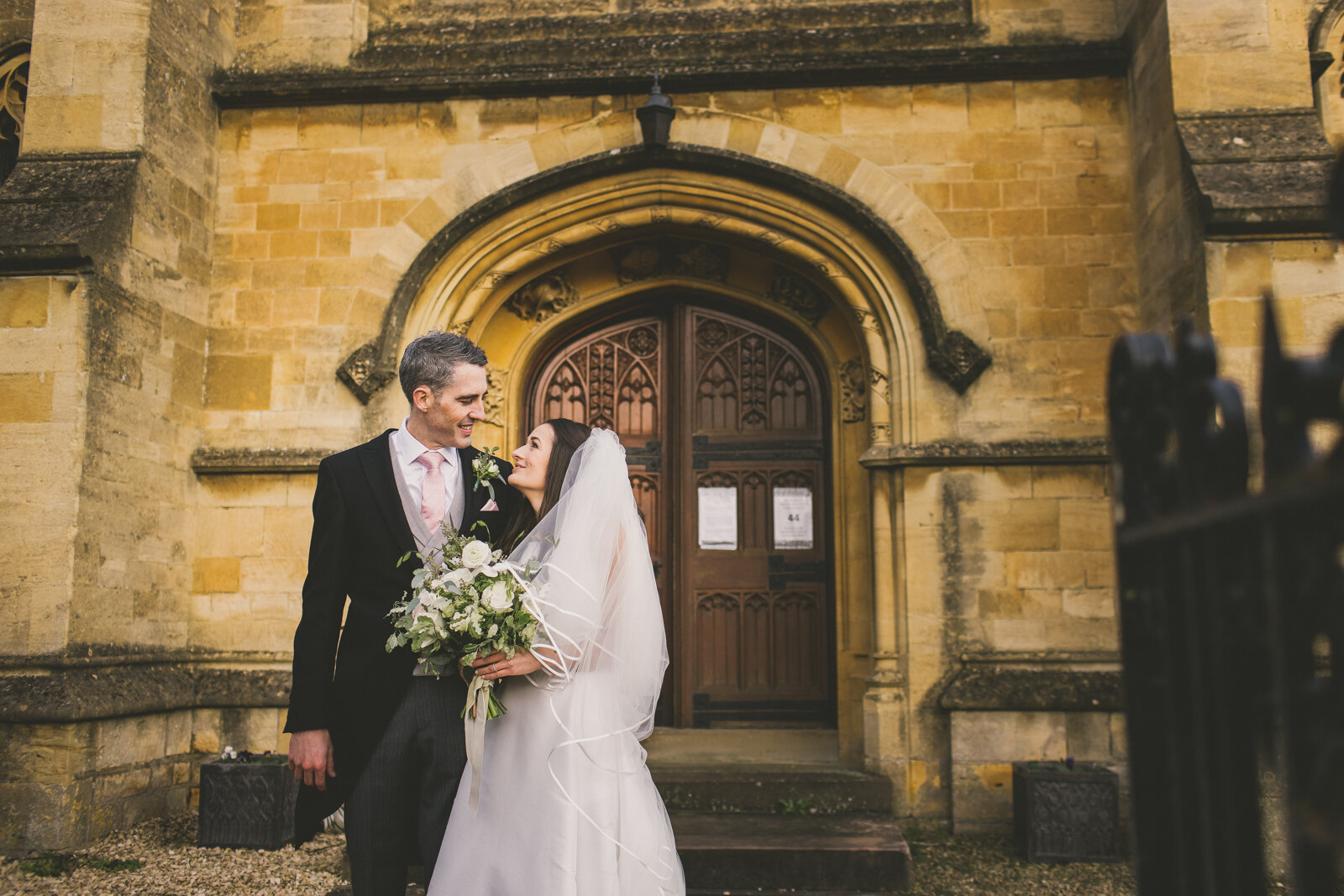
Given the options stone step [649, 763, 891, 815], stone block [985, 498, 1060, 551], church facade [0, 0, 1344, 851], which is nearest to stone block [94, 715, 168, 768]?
church facade [0, 0, 1344, 851]

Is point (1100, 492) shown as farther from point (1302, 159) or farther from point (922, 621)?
point (1302, 159)

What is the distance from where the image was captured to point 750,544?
6.38 metres

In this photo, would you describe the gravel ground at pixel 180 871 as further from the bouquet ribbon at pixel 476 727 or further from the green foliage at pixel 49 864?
the bouquet ribbon at pixel 476 727

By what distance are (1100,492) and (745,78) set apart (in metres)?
3.16

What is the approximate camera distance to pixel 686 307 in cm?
666

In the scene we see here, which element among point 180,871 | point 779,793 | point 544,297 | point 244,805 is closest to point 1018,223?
point 544,297

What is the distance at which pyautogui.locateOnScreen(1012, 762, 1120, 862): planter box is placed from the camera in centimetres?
469

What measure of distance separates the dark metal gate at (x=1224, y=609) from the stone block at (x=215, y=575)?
531 cm

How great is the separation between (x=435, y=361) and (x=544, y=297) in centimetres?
362

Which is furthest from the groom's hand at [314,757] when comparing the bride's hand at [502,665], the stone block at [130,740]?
the stone block at [130,740]

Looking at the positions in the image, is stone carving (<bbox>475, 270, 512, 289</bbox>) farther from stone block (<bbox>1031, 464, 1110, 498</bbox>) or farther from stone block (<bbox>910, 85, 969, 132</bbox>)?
stone block (<bbox>1031, 464, 1110, 498</bbox>)

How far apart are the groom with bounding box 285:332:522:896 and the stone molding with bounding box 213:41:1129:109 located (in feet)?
11.4

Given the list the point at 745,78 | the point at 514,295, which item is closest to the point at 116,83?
the point at 514,295

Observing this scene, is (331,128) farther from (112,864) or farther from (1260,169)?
(1260,169)
